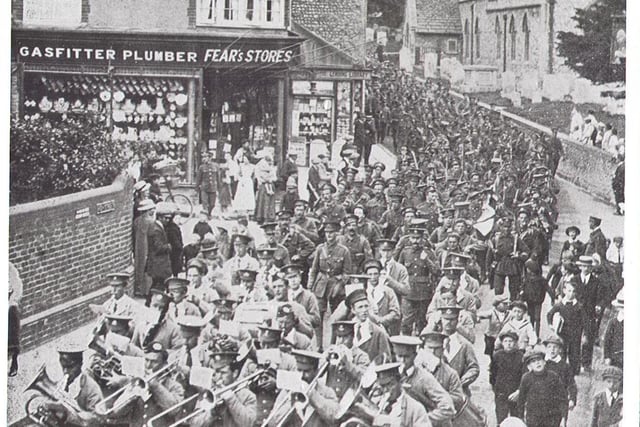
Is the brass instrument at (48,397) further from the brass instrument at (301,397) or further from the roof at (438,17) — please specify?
the roof at (438,17)

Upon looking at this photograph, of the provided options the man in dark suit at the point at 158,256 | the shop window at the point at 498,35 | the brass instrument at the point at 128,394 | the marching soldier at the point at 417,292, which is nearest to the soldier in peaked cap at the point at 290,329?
the marching soldier at the point at 417,292

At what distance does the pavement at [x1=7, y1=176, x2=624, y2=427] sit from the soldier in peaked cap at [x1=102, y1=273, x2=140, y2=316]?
247mm

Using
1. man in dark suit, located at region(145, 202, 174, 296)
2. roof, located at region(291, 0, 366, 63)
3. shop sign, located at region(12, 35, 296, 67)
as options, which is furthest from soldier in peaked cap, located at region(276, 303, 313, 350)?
roof, located at region(291, 0, 366, 63)

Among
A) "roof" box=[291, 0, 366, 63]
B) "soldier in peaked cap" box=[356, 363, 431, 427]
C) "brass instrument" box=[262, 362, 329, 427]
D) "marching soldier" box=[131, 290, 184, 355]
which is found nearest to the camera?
"soldier in peaked cap" box=[356, 363, 431, 427]

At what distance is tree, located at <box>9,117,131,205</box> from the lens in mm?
9016

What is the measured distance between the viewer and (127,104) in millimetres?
9227

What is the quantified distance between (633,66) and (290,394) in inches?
165

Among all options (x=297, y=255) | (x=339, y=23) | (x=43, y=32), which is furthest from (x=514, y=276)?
(x=43, y=32)

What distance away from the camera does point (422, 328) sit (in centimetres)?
888

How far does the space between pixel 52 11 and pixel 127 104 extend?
1031mm

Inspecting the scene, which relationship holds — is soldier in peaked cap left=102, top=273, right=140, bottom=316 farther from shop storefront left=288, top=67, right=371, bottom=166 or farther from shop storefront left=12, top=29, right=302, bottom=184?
shop storefront left=288, top=67, right=371, bottom=166

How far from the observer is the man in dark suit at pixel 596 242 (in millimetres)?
9141

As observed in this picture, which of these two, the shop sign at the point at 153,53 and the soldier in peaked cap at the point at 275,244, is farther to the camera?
the shop sign at the point at 153,53

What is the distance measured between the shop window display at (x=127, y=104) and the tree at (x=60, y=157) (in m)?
0.10
